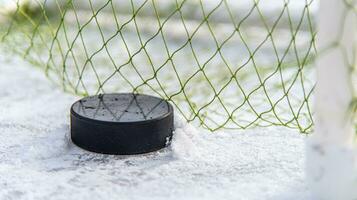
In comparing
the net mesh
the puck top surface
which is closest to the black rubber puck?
the puck top surface

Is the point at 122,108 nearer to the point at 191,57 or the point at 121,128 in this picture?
the point at 121,128

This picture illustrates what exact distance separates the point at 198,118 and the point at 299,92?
0.93 ft

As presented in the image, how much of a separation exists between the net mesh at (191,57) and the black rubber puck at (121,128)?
114 millimetres

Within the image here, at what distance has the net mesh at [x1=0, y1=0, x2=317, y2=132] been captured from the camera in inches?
52.5

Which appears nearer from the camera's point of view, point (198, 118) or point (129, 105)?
point (129, 105)

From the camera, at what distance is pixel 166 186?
1.03 m

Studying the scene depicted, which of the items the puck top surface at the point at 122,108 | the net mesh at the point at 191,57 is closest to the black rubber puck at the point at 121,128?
the puck top surface at the point at 122,108

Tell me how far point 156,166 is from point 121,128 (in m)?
0.08

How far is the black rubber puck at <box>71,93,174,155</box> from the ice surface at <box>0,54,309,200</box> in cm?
2

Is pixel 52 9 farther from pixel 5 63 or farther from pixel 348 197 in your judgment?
pixel 348 197

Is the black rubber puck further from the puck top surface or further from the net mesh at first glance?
the net mesh

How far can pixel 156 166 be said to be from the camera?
1105mm

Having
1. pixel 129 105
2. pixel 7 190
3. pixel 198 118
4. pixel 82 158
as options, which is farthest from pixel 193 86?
pixel 7 190

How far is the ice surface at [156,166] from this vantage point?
1.01m
